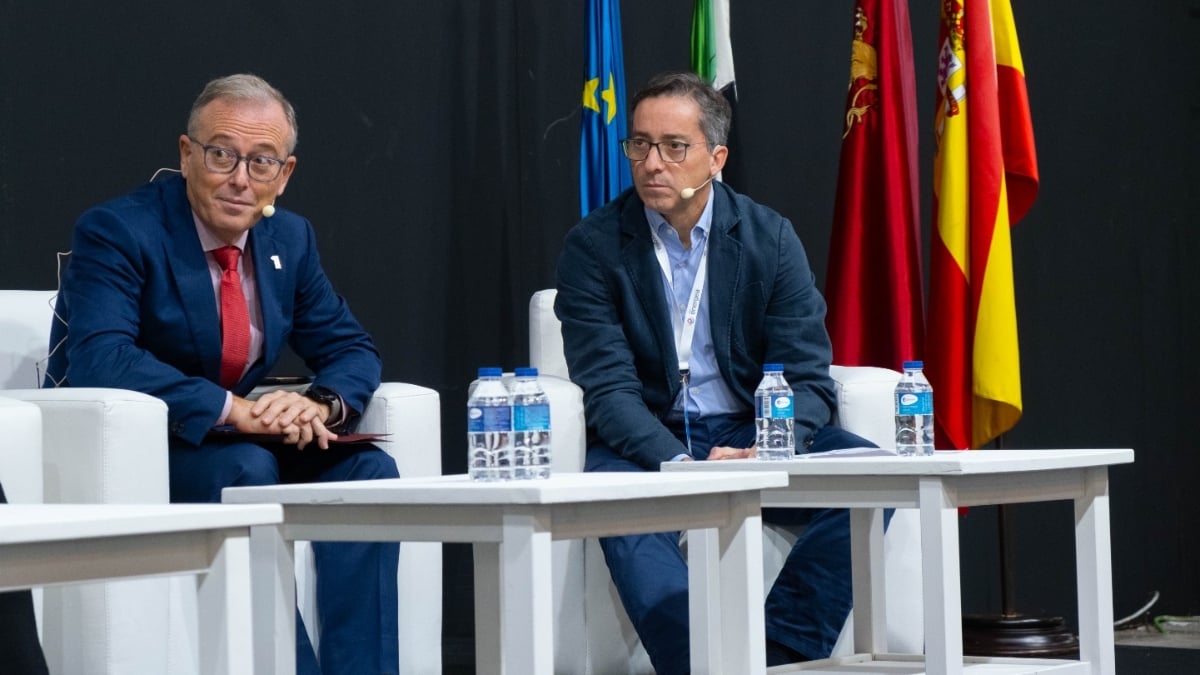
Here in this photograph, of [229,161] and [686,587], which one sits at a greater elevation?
[229,161]

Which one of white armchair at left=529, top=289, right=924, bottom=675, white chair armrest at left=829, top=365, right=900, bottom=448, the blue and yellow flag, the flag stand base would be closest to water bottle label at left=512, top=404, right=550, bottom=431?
white armchair at left=529, top=289, right=924, bottom=675

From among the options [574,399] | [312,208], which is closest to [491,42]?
[312,208]

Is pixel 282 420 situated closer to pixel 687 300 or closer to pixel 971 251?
pixel 687 300

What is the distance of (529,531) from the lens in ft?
6.70

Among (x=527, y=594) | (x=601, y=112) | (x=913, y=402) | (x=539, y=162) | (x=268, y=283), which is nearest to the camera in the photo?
(x=527, y=594)

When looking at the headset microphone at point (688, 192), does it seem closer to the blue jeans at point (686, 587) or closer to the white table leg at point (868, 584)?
the blue jeans at point (686, 587)

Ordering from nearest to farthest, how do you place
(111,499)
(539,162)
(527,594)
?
1. (527,594)
2. (111,499)
3. (539,162)

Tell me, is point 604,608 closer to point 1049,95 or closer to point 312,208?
point 312,208

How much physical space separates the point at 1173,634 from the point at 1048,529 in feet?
1.54

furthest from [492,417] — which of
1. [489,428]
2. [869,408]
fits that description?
[869,408]

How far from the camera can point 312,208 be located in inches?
161

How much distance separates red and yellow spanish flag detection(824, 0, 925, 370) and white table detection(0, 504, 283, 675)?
2.79 meters

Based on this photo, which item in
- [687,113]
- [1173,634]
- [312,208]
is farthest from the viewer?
[1173,634]

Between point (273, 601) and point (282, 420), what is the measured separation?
0.75 m
